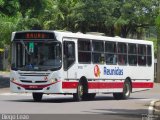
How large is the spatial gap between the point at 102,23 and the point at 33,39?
3252 centimetres

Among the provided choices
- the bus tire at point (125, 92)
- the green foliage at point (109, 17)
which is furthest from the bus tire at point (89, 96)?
the green foliage at point (109, 17)

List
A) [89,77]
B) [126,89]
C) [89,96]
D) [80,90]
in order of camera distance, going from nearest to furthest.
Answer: [80,90], [89,77], [89,96], [126,89]

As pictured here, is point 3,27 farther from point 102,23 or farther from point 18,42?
point 18,42

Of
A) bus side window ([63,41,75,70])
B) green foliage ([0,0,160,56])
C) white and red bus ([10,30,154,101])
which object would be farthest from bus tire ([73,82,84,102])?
green foliage ([0,0,160,56])

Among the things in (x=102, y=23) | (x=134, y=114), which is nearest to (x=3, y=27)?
(x=102, y=23)

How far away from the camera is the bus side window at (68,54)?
85.3ft

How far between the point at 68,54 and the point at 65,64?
47 cm

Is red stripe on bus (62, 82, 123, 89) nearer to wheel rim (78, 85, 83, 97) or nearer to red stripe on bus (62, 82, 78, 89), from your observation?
red stripe on bus (62, 82, 78, 89)

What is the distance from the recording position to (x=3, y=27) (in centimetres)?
6181

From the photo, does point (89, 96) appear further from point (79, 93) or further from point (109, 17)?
point (109, 17)

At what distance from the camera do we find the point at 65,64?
2602cm

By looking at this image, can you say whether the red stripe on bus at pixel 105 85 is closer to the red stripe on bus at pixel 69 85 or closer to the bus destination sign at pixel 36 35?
the red stripe on bus at pixel 69 85

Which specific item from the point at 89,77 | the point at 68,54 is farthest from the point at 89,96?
the point at 68,54

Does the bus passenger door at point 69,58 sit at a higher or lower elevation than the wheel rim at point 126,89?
higher
